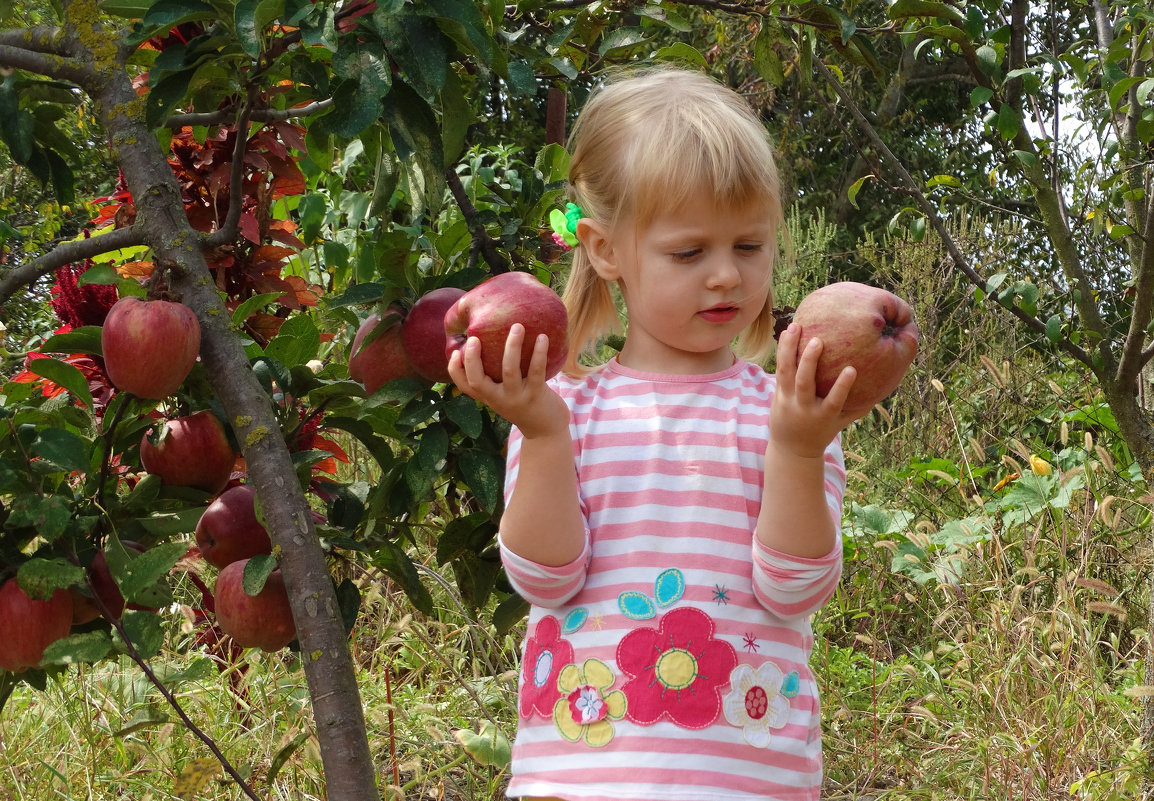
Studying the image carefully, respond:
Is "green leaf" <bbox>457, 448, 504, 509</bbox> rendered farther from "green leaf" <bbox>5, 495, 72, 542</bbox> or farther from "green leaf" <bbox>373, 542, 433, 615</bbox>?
"green leaf" <bbox>5, 495, 72, 542</bbox>

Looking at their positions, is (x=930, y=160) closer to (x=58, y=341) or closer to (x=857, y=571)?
(x=857, y=571)

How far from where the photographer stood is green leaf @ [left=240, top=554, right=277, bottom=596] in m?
1.18

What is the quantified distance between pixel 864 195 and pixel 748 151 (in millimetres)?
9411

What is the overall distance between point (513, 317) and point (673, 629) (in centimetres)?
36

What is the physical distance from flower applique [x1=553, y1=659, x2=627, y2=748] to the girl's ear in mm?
449

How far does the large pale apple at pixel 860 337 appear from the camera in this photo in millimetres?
965

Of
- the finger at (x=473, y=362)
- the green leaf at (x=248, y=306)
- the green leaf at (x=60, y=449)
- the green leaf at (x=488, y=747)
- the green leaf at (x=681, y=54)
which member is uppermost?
the green leaf at (x=681, y=54)

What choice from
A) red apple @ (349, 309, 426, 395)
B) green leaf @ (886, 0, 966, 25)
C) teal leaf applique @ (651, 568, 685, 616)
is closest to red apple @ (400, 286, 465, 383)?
red apple @ (349, 309, 426, 395)

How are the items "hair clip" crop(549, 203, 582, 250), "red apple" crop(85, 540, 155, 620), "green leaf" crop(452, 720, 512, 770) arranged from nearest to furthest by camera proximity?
"red apple" crop(85, 540, 155, 620) → "hair clip" crop(549, 203, 582, 250) → "green leaf" crop(452, 720, 512, 770)

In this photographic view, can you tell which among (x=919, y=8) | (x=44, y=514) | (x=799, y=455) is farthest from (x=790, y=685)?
(x=919, y=8)

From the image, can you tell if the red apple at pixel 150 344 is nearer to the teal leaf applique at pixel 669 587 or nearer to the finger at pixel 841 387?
the teal leaf applique at pixel 669 587

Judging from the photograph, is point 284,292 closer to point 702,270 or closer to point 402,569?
point 402,569

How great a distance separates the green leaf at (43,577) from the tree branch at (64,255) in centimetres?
28

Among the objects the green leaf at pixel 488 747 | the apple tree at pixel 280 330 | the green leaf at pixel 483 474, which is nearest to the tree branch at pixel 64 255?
the apple tree at pixel 280 330
